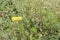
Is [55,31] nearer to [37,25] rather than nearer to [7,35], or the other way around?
[37,25]

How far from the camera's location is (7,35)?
13.1 ft

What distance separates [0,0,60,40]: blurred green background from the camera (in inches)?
163

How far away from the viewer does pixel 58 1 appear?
5047mm

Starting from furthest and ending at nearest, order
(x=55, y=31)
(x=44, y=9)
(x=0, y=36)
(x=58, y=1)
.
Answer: (x=58, y=1) → (x=44, y=9) → (x=55, y=31) → (x=0, y=36)

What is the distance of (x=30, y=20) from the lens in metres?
4.46

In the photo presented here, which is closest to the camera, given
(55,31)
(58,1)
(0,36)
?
(0,36)

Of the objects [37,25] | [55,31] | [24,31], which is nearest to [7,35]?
[24,31]

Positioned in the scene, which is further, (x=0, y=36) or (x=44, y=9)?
(x=44, y=9)

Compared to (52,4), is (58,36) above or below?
below

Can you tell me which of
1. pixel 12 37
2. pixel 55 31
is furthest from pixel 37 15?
pixel 12 37

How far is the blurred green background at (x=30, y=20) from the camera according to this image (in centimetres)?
413

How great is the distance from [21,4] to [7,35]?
42.7 inches

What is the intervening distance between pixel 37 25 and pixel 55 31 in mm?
347

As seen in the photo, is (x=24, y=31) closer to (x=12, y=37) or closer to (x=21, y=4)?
(x=12, y=37)
